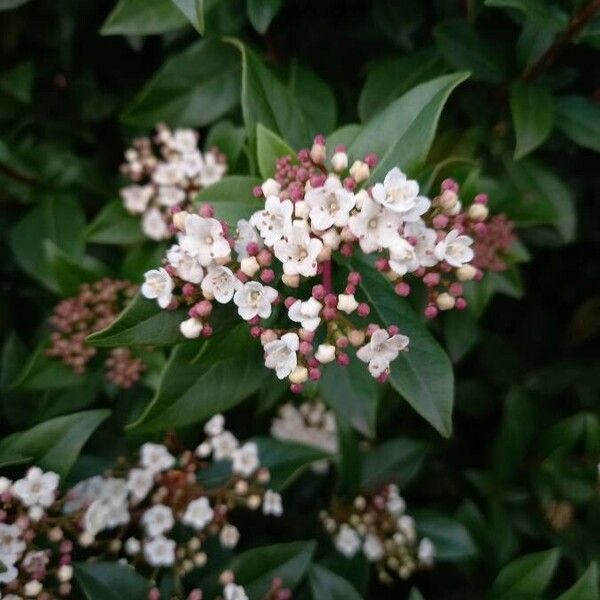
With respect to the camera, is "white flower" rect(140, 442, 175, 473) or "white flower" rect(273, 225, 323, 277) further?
"white flower" rect(140, 442, 175, 473)

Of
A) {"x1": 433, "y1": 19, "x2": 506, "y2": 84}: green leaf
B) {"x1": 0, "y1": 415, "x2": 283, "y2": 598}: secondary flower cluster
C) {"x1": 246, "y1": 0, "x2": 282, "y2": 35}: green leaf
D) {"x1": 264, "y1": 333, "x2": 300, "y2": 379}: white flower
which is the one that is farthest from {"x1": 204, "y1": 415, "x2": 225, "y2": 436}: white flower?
{"x1": 433, "y1": 19, "x2": 506, "y2": 84}: green leaf

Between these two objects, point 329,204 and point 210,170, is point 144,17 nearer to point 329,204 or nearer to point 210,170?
point 210,170

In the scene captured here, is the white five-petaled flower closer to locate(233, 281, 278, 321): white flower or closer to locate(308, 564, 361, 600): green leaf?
locate(233, 281, 278, 321): white flower

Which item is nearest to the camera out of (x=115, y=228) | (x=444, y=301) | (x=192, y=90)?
(x=444, y=301)

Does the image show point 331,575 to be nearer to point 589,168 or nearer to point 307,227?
point 307,227

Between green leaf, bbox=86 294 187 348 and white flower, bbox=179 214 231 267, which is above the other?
white flower, bbox=179 214 231 267

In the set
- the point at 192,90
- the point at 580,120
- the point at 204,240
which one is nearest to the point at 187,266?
the point at 204,240
